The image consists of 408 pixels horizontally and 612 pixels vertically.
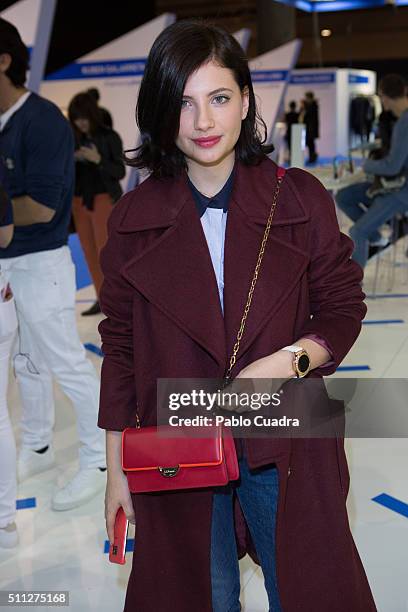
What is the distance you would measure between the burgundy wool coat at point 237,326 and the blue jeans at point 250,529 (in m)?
0.03

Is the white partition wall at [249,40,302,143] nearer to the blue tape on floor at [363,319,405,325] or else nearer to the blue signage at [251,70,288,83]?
the blue signage at [251,70,288,83]

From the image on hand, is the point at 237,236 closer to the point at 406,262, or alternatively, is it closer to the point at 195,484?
the point at 195,484

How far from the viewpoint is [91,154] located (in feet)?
17.4

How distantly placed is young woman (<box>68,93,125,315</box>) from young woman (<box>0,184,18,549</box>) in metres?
2.93

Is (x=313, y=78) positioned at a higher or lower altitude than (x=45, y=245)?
lower

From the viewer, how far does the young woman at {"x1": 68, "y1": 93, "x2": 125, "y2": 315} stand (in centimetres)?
534

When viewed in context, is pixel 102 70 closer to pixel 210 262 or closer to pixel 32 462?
pixel 32 462

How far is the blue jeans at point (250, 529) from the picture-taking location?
1.31 m

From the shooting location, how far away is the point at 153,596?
1361 mm

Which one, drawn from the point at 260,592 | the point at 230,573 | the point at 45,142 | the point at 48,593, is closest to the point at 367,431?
the point at 260,592

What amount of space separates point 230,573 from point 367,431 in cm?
227

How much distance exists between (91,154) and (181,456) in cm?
433

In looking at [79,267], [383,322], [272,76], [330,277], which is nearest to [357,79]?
[272,76]

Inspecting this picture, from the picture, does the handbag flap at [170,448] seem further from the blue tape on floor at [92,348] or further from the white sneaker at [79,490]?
the blue tape on floor at [92,348]
